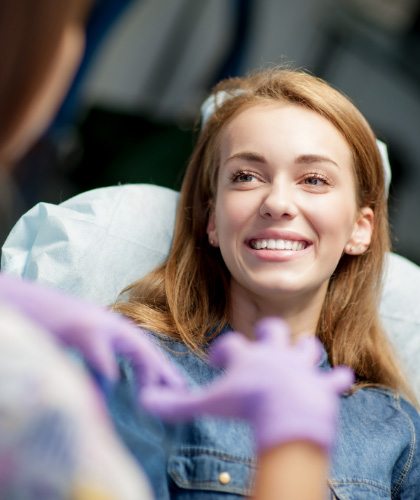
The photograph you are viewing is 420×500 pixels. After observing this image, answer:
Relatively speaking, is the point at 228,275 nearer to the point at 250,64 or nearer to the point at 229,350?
the point at 229,350

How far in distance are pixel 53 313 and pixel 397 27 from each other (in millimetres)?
2247

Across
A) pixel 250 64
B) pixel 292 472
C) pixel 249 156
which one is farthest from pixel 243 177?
pixel 250 64

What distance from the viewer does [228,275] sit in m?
1.34

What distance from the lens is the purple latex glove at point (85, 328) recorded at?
0.74 m

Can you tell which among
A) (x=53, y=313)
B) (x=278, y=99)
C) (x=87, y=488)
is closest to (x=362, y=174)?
(x=278, y=99)

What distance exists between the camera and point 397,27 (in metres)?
2.73

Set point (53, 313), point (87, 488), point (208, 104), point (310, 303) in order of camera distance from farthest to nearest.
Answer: point (208, 104) → point (310, 303) → point (53, 313) → point (87, 488)

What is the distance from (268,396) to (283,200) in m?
0.50

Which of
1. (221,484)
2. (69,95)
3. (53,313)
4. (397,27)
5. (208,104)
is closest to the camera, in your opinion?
(53,313)

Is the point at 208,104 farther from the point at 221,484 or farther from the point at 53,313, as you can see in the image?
the point at 53,313

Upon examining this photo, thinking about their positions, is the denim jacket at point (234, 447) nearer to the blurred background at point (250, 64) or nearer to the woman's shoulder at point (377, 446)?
the woman's shoulder at point (377, 446)

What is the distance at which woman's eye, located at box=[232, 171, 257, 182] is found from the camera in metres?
1.22

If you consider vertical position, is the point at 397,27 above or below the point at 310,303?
above

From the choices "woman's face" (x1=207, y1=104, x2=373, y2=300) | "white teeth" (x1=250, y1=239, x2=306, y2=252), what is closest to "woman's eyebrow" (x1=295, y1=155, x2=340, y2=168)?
"woman's face" (x1=207, y1=104, x2=373, y2=300)
